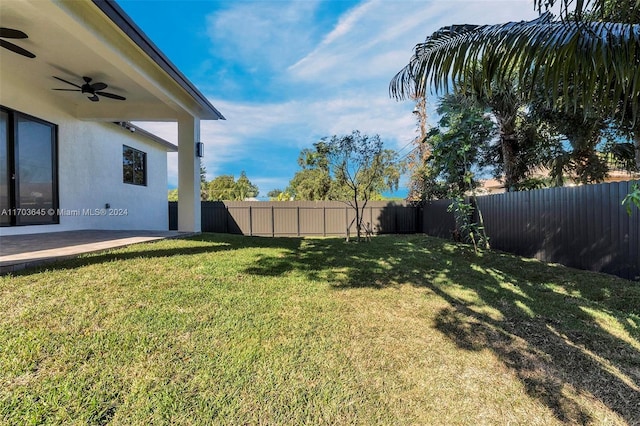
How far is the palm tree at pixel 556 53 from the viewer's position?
1939mm

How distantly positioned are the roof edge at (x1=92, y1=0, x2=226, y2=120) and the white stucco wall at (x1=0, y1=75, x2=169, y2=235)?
8.31ft

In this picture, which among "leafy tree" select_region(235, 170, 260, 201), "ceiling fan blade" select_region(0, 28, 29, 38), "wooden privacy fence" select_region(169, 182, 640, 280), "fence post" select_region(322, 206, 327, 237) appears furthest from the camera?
"leafy tree" select_region(235, 170, 260, 201)

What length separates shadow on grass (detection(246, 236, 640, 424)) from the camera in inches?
77.7

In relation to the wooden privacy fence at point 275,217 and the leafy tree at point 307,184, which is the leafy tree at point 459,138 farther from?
the leafy tree at point 307,184

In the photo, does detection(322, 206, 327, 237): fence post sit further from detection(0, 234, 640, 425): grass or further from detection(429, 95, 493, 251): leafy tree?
detection(0, 234, 640, 425): grass

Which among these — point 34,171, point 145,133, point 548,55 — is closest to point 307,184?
point 145,133

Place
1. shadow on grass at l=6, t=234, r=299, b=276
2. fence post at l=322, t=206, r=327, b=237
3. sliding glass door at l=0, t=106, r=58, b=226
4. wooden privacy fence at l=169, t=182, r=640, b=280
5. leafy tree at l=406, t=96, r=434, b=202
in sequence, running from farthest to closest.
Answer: leafy tree at l=406, t=96, r=434, b=202 → fence post at l=322, t=206, r=327, b=237 → sliding glass door at l=0, t=106, r=58, b=226 → wooden privacy fence at l=169, t=182, r=640, b=280 → shadow on grass at l=6, t=234, r=299, b=276

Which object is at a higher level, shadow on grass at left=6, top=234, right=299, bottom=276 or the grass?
shadow on grass at left=6, top=234, right=299, bottom=276

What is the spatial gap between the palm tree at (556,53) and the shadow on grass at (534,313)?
1740mm

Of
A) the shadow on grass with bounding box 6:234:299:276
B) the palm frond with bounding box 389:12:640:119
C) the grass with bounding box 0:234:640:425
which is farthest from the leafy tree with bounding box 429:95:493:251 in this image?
the shadow on grass with bounding box 6:234:299:276

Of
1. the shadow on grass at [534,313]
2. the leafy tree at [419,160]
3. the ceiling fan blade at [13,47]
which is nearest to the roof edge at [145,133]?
the ceiling fan blade at [13,47]

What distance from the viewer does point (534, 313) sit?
3123mm

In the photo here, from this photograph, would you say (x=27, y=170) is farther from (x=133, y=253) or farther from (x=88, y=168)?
(x=133, y=253)

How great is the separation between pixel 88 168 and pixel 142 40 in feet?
15.8
